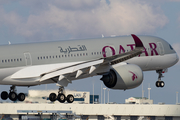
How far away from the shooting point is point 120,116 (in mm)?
89812

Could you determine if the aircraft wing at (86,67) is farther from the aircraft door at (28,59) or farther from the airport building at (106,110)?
the airport building at (106,110)

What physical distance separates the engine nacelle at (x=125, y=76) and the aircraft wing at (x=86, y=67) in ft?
8.05

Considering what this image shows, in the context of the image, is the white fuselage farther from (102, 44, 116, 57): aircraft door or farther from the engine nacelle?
the engine nacelle

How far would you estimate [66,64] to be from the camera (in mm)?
40656

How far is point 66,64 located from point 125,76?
563 cm

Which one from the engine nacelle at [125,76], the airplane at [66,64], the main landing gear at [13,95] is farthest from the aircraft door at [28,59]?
the engine nacelle at [125,76]

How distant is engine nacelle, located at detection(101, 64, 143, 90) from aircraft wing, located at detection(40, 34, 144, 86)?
2455 mm

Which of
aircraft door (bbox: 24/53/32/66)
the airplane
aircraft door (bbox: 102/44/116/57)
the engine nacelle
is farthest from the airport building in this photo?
aircraft door (bbox: 24/53/32/66)

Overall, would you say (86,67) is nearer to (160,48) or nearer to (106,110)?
(160,48)

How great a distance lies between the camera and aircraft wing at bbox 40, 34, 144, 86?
35.8 meters

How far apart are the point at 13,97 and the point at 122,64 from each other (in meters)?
11.5

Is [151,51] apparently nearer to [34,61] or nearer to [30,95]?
[34,61]

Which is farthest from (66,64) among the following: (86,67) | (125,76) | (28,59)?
(125,76)

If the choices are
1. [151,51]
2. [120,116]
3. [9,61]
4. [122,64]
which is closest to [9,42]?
[9,61]
